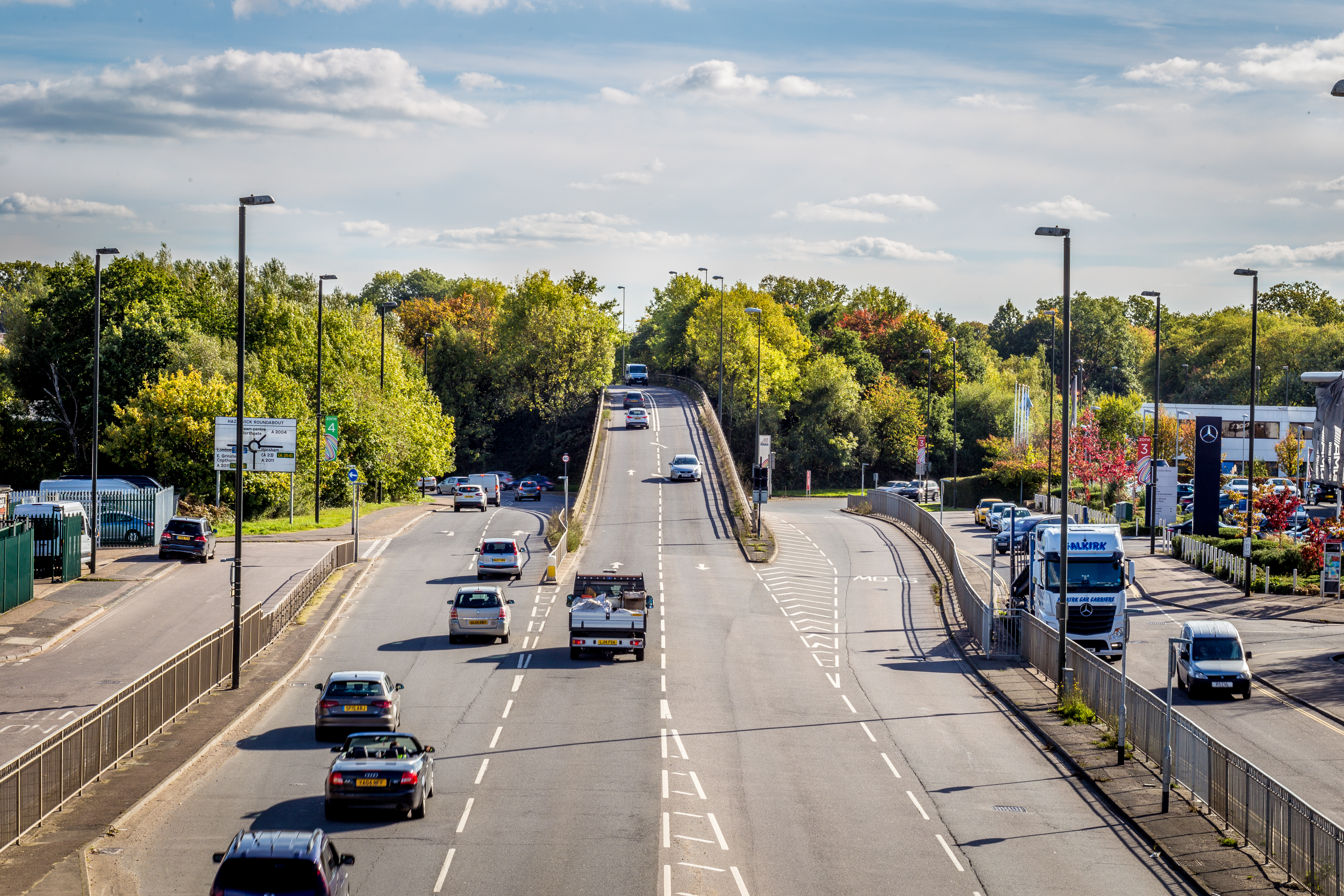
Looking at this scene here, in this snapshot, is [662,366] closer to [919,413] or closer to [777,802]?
[919,413]

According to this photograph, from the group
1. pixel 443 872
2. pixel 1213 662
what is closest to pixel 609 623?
pixel 1213 662

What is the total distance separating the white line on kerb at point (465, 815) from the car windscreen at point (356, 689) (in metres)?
4.69

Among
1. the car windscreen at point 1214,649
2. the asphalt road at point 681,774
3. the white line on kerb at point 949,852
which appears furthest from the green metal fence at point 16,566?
the car windscreen at point 1214,649

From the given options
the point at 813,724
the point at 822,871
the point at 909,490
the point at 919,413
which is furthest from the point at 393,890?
the point at 919,413

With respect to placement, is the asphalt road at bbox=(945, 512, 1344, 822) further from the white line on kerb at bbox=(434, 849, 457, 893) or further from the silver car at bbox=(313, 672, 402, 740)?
the silver car at bbox=(313, 672, 402, 740)

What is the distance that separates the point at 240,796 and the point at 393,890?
563 centimetres

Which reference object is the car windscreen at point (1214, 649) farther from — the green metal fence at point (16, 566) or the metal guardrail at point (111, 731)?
the green metal fence at point (16, 566)

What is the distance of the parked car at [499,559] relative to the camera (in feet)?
150

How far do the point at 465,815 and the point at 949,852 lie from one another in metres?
7.33

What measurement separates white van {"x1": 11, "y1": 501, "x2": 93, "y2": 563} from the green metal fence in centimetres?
224

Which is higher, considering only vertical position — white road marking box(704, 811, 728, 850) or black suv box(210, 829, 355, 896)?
black suv box(210, 829, 355, 896)

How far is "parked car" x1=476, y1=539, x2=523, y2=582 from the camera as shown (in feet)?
150

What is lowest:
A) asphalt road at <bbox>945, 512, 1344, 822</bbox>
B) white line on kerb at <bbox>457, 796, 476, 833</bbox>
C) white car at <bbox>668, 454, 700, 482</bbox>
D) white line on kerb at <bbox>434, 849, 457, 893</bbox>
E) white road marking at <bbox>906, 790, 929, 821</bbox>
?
asphalt road at <bbox>945, 512, 1344, 822</bbox>

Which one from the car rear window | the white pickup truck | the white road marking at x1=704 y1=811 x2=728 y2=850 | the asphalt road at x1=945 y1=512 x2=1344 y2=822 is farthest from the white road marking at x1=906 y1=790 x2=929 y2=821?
the white pickup truck
